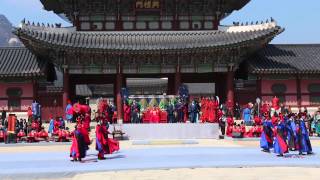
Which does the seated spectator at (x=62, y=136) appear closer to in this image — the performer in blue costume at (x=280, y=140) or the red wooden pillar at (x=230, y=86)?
the performer in blue costume at (x=280, y=140)

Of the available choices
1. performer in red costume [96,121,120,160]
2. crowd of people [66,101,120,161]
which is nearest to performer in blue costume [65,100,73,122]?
crowd of people [66,101,120,161]

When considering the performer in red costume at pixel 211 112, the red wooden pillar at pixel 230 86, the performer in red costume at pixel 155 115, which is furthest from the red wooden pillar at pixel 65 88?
the red wooden pillar at pixel 230 86

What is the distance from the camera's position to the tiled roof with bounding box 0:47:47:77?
3450cm

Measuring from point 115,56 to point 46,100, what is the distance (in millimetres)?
5838

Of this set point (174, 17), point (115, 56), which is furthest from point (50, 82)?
point (174, 17)

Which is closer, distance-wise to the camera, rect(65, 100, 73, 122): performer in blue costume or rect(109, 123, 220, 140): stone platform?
rect(109, 123, 220, 140): stone platform

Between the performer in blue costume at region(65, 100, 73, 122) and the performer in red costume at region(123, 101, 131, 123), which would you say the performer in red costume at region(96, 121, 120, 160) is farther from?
the performer in blue costume at region(65, 100, 73, 122)

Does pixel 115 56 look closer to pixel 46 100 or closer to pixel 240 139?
pixel 46 100

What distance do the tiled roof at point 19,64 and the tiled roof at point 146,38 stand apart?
2.51 m

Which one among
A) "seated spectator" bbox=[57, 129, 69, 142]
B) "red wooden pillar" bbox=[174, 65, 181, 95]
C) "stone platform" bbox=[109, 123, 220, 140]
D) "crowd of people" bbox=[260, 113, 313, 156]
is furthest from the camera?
"red wooden pillar" bbox=[174, 65, 181, 95]

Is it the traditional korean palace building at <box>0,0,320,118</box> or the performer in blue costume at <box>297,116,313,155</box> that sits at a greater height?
the traditional korean palace building at <box>0,0,320,118</box>

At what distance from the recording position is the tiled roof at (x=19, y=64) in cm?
3450

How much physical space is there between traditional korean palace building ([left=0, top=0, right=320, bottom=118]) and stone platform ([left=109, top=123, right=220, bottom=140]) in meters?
6.83

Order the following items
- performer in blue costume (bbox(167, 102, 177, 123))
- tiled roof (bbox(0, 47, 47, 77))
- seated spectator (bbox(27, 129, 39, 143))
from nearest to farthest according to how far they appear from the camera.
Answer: seated spectator (bbox(27, 129, 39, 143)) → performer in blue costume (bbox(167, 102, 177, 123)) → tiled roof (bbox(0, 47, 47, 77))
